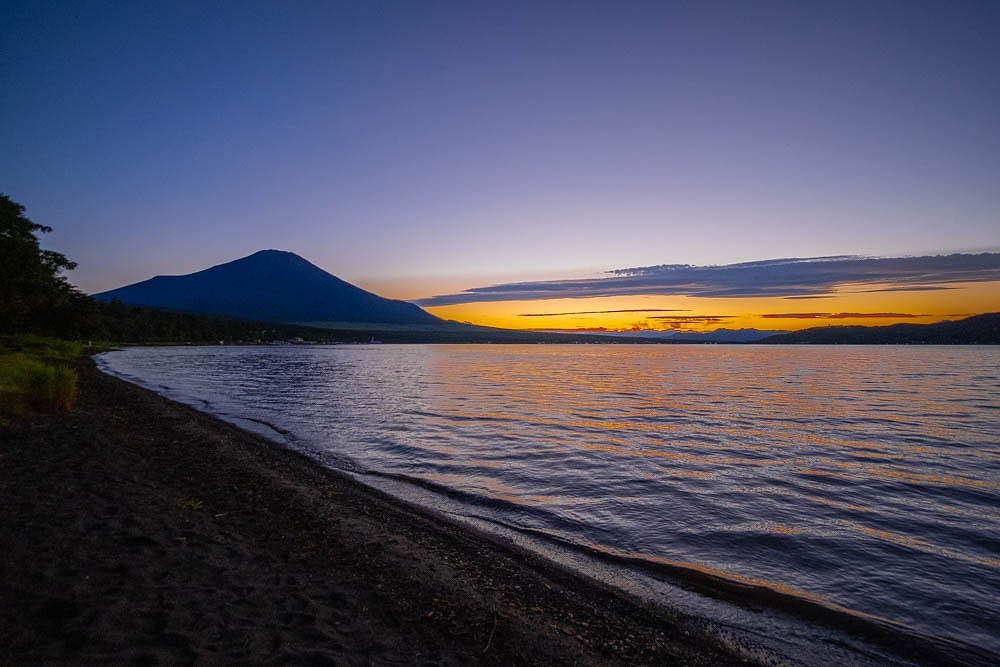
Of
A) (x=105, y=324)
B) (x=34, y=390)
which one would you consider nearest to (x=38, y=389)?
(x=34, y=390)

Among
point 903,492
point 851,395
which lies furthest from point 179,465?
point 851,395

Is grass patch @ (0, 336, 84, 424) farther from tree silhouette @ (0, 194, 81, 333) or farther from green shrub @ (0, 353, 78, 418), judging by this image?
tree silhouette @ (0, 194, 81, 333)

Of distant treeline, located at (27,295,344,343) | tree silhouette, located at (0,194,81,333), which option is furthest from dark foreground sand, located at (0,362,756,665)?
distant treeline, located at (27,295,344,343)

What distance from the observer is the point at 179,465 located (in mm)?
12734

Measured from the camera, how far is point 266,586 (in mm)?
6441

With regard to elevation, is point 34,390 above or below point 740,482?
above

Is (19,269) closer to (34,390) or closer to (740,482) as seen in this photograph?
(34,390)

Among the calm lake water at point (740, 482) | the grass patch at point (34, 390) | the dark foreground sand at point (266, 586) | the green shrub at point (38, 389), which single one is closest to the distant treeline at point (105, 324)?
the calm lake water at point (740, 482)

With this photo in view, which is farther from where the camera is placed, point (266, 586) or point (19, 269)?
point (19, 269)

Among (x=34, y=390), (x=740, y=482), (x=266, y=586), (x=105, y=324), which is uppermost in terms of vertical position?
(x=105, y=324)

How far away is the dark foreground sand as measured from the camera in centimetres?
503

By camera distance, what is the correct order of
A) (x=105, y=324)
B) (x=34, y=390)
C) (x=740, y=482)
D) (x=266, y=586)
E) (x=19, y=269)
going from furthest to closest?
(x=105, y=324)
(x=19, y=269)
(x=34, y=390)
(x=740, y=482)
(x=266, y=586)

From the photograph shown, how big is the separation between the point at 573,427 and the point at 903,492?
488 inches

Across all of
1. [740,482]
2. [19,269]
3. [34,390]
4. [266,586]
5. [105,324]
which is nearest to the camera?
[266,586]
